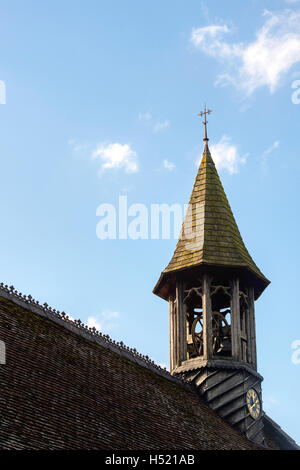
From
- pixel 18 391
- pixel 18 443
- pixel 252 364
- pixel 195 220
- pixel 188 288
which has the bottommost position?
pixel 18 443

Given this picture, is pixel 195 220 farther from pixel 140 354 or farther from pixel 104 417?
pixel 104 417

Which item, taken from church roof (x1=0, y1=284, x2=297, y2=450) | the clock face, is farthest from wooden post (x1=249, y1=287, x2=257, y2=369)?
church roof (x1=0, y1=284, x2=297, y2=450)

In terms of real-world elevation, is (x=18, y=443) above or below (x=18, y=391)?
below

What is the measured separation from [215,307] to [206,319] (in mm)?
3273

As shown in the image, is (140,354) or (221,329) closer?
(140,354)

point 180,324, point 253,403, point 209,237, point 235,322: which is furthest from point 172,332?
point 253,403

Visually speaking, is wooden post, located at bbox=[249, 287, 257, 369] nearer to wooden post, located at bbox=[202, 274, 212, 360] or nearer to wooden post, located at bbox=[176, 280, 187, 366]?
wooden post, located at bbox=[202, 274, 212, 360]

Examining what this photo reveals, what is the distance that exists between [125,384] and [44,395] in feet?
19.8

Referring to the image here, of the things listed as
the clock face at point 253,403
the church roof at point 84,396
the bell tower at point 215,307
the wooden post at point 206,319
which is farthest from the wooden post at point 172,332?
the clock face at point 253,403

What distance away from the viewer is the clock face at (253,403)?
39.5 meters

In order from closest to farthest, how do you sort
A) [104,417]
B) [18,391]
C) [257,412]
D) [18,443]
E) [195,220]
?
[18,443] → [18,391] → [104,417] → [257,412] → [195,220]

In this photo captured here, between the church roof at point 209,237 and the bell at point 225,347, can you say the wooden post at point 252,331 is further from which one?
the bell at point 225,347

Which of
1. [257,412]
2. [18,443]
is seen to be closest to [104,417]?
[18,443]

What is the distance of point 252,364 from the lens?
40812 millimetres
